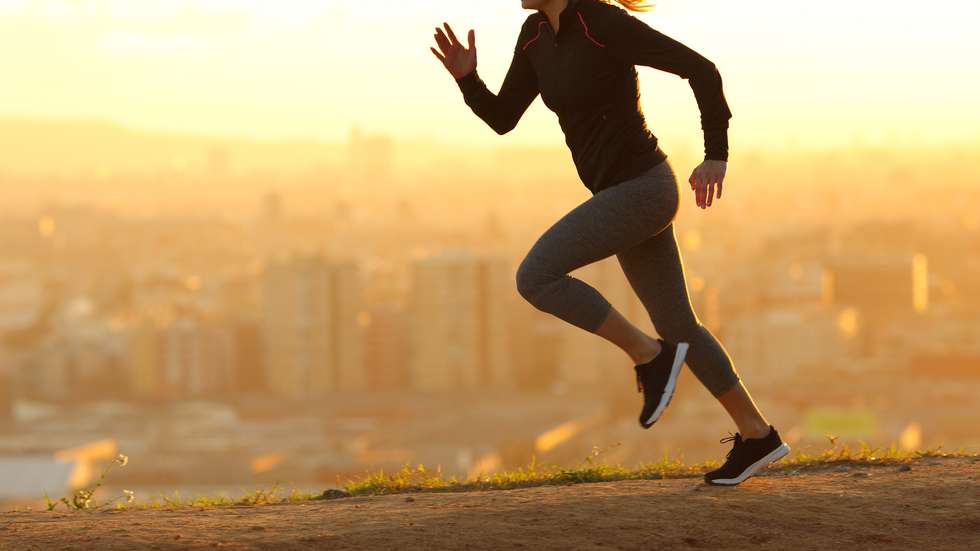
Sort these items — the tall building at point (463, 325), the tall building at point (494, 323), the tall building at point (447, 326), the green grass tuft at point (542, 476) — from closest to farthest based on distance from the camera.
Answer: the green grass tuft at point (542, 476)
the tall building at point (447, 326)
the tall building at point (463, 325)
the tall building at point (494, 323)

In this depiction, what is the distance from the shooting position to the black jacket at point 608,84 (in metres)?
3.83

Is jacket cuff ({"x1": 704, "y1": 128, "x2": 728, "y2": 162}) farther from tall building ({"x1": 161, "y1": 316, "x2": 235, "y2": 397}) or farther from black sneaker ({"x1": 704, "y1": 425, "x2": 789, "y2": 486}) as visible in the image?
tall building ({"x1": 161, "y1": 316, "x2": 235, "y2": 397})

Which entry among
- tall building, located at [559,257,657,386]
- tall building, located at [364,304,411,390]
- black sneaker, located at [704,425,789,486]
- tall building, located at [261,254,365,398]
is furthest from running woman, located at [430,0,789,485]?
tall building, located at [364,304,411,390]

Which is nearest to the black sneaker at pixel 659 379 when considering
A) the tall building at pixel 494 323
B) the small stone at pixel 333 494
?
the small stone at pixel 333 494

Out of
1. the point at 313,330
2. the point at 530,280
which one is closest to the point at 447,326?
the point at 313,330

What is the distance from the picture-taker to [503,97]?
13.9ft

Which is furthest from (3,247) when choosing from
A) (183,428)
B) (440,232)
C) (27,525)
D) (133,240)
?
(27,525)

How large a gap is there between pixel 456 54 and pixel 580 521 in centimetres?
136

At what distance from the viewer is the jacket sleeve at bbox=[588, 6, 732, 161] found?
3816mm

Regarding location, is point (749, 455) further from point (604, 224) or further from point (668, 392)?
point (604, 224)

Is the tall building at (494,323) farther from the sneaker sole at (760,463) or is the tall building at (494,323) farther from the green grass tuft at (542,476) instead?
the sneaker sole at (760,463)

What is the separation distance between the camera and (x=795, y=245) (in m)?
99.4

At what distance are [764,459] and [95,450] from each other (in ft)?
164

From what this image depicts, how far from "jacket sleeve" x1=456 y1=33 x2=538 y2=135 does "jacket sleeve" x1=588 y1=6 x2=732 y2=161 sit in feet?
1.34
